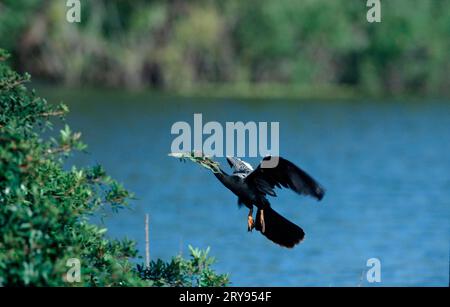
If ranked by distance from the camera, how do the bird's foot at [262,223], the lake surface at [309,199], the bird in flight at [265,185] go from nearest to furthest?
the bird in flight at [265,185], the bird's foot at [262,223], the lake surface at [309,199]

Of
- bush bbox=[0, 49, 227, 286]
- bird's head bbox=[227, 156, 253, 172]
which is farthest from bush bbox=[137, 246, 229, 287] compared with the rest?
bird's head bbox=[227, 156, 253, 172]

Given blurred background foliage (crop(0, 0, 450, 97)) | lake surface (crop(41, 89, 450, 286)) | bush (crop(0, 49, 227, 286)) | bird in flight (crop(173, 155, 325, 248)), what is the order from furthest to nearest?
blurred background foliage (crop(0, 0, 450, 97))
lake surface (crop(41, 89, 450, 286))
bird in flight (crop(173, 155, 325, 248))
bush (crop(0, 49, 227, 286))

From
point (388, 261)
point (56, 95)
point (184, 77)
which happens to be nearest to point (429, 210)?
point (388, 261)

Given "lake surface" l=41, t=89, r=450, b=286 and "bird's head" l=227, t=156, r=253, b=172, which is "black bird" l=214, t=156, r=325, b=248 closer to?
"bird's head" l=227, t=156, r=253, b=172

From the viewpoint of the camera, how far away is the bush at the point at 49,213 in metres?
6.87

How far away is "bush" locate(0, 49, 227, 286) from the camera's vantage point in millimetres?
6871

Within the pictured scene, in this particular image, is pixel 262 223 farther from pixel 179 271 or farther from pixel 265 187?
pixel 179 271

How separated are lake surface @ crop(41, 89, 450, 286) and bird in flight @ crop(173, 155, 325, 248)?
987 mm

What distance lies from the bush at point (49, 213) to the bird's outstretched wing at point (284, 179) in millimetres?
921

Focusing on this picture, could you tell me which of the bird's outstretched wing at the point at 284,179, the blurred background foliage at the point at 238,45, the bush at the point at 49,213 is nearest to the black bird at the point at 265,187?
the bird's outstretched wing at the point at 284,179

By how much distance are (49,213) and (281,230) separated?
2144mm

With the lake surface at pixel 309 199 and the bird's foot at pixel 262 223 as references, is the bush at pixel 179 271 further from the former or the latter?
the lake surface at pixel 309 199

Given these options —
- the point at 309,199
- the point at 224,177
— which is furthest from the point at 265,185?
the point at 309,199
